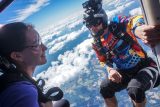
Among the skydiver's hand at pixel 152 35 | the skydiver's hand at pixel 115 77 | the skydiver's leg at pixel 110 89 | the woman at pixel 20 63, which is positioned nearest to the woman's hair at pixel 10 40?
the woman at pixel 20 63

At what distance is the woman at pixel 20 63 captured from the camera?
1.40m

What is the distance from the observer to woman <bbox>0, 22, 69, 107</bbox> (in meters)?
1.40

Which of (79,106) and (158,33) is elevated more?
(158,33)

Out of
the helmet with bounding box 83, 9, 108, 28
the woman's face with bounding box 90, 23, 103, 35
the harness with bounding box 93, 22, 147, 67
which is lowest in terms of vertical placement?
the harness with bounding box 93, 22, 147, 67

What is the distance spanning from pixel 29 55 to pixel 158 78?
2321 millimetres

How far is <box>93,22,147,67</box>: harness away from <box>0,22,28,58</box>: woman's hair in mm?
1881

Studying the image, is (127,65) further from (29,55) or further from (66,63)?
(66,63)

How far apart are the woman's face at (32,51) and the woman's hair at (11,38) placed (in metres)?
0.05

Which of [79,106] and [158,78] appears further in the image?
[79,106]

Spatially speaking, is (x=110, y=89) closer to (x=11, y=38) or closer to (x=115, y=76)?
(x=115, y=76)

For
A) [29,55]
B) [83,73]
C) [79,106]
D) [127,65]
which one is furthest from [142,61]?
[83,73]

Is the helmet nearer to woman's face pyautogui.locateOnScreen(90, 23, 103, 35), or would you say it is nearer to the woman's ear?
woman's face pyautogui.locateOnScreen(90, 23, 103, 35)

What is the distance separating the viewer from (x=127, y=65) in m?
3.81

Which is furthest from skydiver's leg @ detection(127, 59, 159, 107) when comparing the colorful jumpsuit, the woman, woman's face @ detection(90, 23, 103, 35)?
the woman
